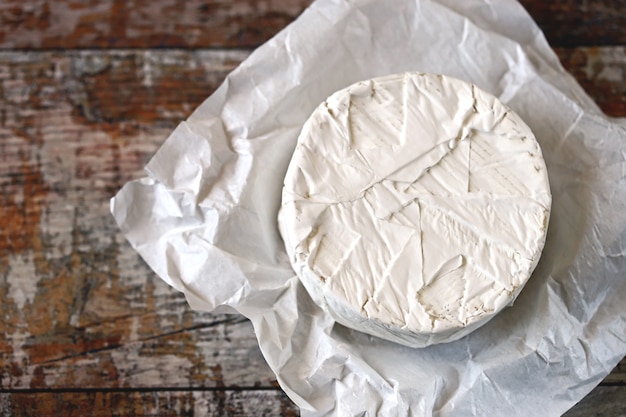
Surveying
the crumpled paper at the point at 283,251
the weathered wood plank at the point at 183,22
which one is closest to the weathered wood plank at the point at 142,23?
the weathered wood plank at the point at 183,22

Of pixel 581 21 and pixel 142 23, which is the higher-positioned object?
pixel 581 21

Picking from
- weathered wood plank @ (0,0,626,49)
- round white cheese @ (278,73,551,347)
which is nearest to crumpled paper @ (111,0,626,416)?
round white cheese @ (278,73,551,347)

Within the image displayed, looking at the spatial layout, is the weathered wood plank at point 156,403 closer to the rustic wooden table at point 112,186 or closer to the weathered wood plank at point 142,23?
the rustic wooden table at point 112,186

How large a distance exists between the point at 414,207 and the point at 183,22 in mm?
526

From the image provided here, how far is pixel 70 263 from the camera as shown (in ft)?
3.37

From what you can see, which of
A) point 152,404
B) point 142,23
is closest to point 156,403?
point 152,404

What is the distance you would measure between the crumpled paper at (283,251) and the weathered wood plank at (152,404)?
0.40 feet

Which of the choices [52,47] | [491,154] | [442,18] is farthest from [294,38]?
[52,47]

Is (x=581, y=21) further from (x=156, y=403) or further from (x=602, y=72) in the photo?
(x=156, y=403)

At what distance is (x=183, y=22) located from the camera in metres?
1.12

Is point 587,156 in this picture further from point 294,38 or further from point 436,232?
point 294,38

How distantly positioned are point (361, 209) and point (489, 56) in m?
0.32

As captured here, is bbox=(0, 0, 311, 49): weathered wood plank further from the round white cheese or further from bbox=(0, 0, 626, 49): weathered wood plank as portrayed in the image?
the round white cheese

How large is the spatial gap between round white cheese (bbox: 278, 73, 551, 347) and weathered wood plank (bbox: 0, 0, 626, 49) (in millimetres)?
301
